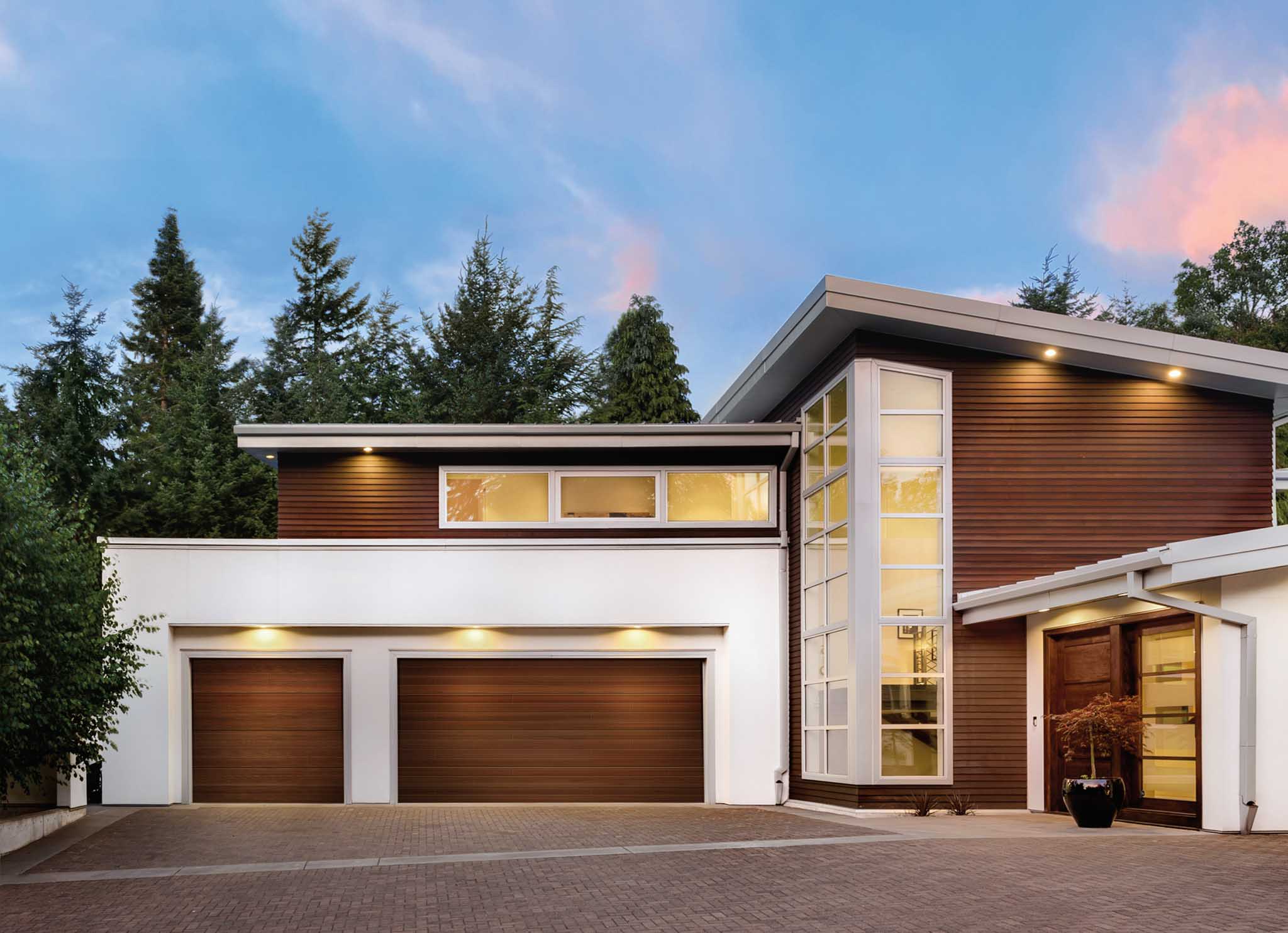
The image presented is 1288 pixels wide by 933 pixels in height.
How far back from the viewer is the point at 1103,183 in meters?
39.5

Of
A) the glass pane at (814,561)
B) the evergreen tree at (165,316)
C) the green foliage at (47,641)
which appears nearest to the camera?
the green foliage at (47,641)

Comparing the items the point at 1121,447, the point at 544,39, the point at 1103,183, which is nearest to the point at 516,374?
the point at 544,39

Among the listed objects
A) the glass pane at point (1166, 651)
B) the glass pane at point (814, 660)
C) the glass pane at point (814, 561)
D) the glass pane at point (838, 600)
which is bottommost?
the glass pane at point (814, 660)

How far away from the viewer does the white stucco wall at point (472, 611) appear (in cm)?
1714

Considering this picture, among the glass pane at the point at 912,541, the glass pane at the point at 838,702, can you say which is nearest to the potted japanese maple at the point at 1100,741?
the glass pane at the point at 912,541

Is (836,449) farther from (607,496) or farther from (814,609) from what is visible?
(607,496)

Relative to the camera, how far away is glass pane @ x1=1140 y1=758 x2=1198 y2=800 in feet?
40.7

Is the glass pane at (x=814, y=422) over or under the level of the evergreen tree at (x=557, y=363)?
under

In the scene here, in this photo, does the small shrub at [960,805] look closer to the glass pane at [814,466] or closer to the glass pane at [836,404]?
the glass pane at [814,466]

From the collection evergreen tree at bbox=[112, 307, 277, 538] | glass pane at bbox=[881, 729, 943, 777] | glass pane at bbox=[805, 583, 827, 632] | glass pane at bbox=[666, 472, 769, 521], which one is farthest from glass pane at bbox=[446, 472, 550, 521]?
evergreen tree at bbox=[112, 307, 277, 538]

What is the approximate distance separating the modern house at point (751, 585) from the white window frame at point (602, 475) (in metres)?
0.04

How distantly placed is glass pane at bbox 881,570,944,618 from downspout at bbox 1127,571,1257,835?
12.9ft

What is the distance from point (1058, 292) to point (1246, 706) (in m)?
33.5

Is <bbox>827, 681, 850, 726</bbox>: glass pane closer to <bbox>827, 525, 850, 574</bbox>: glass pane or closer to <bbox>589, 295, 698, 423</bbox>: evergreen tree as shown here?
<bbox>827, 525, 850, 574</bbox>: glass pane
